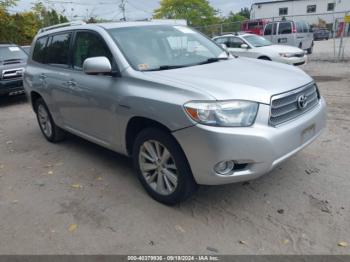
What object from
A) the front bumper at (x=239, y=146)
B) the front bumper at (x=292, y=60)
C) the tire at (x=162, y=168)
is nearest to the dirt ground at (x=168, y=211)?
the tire at (x=162, y=168)

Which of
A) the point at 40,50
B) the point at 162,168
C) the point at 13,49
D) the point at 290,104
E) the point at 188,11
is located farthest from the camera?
the point at 188,11

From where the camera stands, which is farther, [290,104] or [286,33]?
[286,33]

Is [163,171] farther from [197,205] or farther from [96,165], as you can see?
[96,165]

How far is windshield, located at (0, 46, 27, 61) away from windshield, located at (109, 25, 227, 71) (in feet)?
24.6

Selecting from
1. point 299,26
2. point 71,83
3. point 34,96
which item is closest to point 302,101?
point 71,83

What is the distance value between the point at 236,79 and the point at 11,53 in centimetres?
924

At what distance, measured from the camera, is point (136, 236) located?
3.11m

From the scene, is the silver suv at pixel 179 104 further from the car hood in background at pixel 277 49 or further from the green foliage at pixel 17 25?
the green foliage at pixel 17 25

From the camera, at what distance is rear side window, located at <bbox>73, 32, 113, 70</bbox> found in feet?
12.9

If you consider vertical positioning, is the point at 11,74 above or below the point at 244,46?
below

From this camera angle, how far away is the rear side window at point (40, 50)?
5.46 metres

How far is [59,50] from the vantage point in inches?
194

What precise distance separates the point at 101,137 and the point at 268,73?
6.87 feet

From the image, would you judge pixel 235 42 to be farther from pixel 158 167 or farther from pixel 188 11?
pixel 188 11
